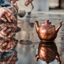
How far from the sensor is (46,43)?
236cm

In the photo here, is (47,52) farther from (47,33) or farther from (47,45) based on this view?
(47,33)

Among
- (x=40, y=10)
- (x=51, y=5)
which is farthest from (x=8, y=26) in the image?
(x=51, y=5)

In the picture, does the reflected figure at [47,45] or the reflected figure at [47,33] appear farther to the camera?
the reflected figure at [47,33]

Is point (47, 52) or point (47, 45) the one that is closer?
point (47, 52)

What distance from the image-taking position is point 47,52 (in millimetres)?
1995

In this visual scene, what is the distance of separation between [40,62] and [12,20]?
86 centimetres

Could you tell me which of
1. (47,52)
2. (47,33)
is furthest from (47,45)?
(47,52)

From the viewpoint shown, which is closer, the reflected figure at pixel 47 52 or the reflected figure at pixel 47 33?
the reflected figure at pixel 47 52

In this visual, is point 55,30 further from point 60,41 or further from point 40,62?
point 40,62

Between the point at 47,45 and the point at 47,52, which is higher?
the point at 47,52

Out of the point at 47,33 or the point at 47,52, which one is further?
the point at 47,33

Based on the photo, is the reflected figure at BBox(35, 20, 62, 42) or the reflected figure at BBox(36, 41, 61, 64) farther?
the reflected figure at BBox(35, 20, 62, 42)

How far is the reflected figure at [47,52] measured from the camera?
6.03 feet

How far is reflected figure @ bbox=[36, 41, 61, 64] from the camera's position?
184 centimetres
